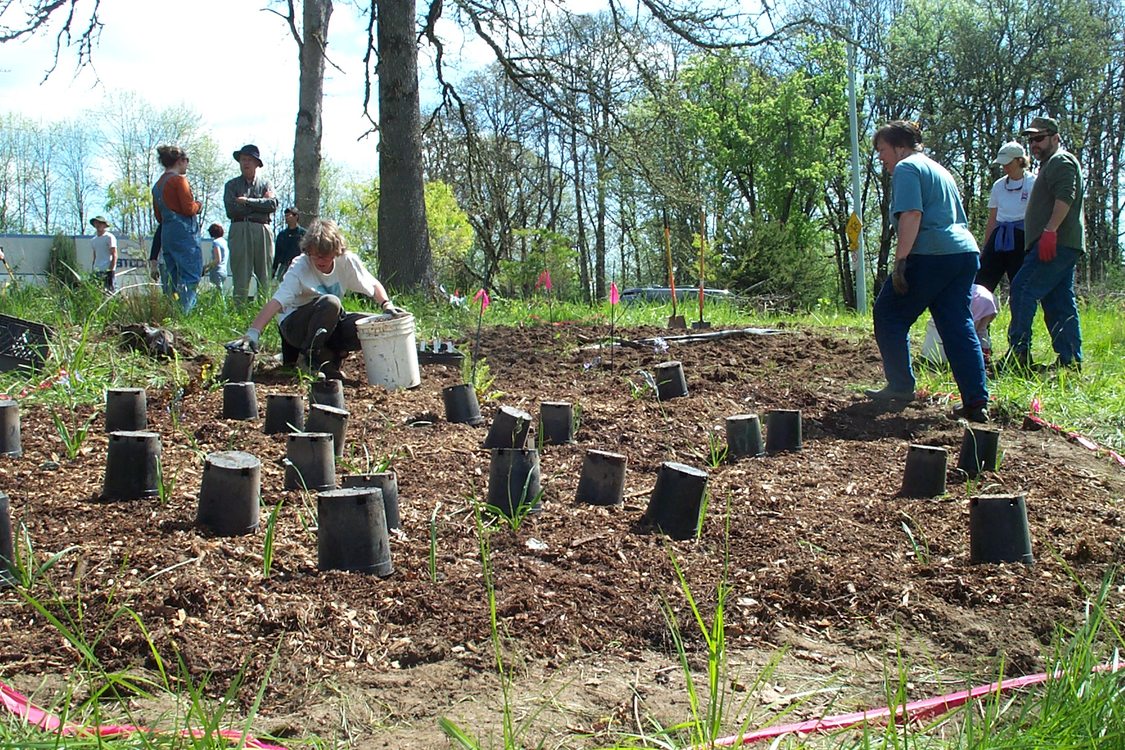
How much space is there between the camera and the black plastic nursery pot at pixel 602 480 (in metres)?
3.05

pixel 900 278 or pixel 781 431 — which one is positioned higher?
pixel 900 278

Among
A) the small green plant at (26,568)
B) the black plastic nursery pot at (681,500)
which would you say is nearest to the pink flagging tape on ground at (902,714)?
the black plastic nursery pot at (681,500)

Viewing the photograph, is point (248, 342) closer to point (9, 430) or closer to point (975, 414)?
point (9, 430)

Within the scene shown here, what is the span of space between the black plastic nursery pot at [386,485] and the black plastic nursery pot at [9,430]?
156 cm

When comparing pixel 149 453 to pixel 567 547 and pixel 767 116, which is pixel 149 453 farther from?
pixel 767 116

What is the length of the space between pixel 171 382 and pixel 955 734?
13.9 ft

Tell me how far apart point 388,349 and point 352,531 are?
2.80 m

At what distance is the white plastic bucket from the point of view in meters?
4.99

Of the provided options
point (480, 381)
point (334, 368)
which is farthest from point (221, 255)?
point (480, 381)

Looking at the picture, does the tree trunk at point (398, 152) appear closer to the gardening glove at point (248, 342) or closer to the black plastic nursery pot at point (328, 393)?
the gardening glove at point (248, 342)

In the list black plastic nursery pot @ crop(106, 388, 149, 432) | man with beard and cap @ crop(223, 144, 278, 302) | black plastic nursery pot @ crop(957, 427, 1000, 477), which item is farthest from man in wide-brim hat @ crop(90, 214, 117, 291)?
black plastic nursery pot @ crop(957, 427, 1000, 477)

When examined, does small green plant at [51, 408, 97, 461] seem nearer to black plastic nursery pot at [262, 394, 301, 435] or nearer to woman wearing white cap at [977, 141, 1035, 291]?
black plastic nursery pot at [262, 394, 301, 435]

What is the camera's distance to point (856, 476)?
358 cm

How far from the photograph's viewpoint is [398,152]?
33.6ft
